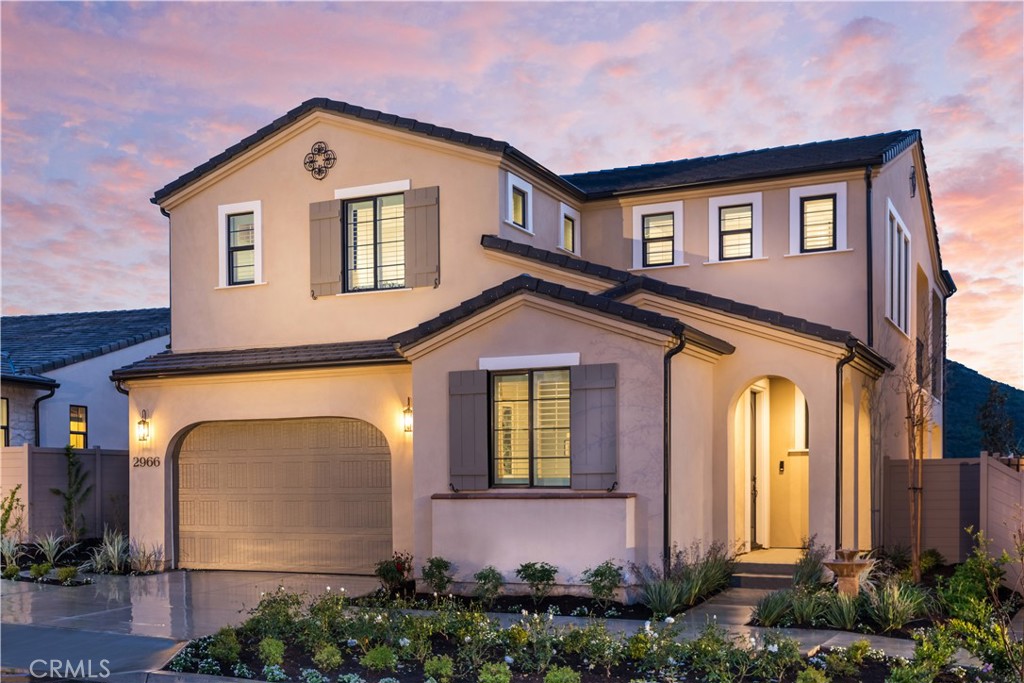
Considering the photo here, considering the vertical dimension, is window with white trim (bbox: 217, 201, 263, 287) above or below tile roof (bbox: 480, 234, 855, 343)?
above

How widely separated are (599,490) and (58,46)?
1110 centimetres

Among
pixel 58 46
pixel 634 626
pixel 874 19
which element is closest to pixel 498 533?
pixel 634 626

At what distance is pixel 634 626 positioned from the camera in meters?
11.9

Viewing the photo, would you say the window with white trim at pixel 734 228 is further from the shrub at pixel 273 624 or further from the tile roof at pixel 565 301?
the shrub at pixel 273 624

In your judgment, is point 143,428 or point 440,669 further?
point 143,428

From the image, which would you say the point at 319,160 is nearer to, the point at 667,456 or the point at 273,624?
the point at 667,456

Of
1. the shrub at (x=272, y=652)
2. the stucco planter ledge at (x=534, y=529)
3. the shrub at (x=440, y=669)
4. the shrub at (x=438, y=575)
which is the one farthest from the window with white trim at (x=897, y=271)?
the shrub at (x=272, y=652)

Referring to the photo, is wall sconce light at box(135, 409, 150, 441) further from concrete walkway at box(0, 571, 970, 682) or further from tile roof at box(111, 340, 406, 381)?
concrete walkway at box(0, 571, 970, 682)

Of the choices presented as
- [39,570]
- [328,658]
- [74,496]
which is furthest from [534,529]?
[74,496]

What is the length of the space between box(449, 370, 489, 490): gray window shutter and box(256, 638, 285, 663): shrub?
190 inches

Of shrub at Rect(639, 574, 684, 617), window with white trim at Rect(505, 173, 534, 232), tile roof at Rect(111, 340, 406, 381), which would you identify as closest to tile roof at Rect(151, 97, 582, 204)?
window with white trim at Rect(505, 173, 534, 232)

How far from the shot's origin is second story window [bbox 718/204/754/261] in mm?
17938

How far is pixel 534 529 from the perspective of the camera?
13555 millimetres

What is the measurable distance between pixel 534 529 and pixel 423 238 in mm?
5423
